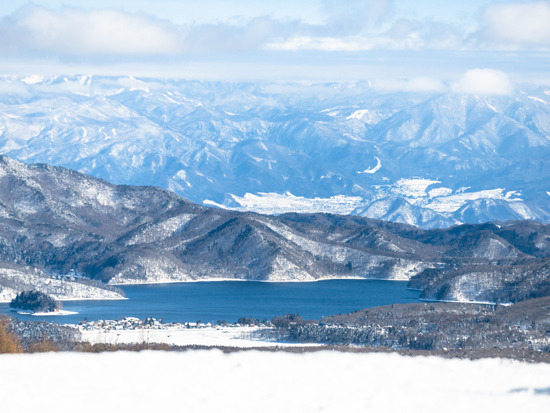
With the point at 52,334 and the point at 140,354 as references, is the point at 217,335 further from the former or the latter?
the point at 140,354

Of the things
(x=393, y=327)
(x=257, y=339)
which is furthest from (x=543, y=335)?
(x=257, y=339)

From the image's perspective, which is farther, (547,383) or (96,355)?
(96,355)

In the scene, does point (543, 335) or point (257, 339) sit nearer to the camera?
point (543, 335)

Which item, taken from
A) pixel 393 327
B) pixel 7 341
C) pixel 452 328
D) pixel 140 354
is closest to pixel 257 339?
pixel 393 327

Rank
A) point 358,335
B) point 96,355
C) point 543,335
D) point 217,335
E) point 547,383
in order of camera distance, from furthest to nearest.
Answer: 1. point 217,335
2. point 358,335
3. point 543,335
4. point 96,355
5. point 547,383

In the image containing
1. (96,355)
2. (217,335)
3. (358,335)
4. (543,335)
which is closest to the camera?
(96,355)

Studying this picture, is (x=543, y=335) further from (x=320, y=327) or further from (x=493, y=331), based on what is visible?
(x=320, y=327)

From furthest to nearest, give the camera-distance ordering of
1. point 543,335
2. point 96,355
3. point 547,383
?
1. point 543,335
2. point 96,355
3. point 547,383

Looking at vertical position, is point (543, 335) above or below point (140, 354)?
below

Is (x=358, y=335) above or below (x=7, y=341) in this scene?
below
